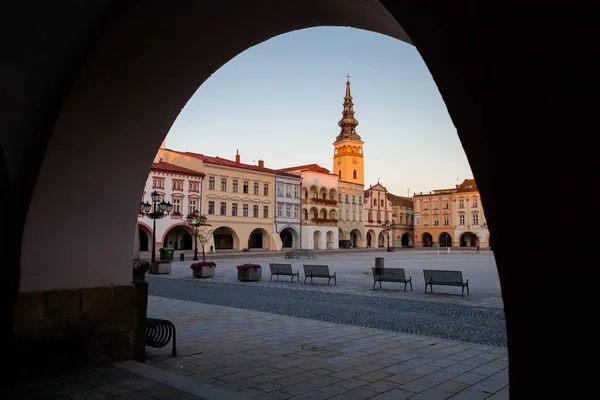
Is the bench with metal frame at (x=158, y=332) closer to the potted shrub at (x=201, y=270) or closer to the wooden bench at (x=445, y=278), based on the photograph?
the wooden bench at (x=445, y=278)

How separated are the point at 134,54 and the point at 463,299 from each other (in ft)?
37.1

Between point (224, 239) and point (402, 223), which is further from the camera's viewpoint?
point (402, 223)

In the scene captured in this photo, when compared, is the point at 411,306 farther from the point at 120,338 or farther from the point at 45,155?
the point at 45,155

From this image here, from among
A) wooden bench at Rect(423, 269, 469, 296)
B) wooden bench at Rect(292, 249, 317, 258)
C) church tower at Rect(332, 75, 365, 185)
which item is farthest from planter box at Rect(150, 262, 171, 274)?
church tower at Rect(332, 75, 365, 185)

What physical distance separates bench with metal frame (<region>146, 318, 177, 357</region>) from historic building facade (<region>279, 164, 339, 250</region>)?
5168 centimetres

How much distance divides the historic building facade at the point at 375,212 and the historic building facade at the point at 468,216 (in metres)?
11.3

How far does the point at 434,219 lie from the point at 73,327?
263 ft

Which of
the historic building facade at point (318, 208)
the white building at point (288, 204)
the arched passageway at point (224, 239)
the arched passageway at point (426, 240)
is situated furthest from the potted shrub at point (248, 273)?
the arched passageway at point (426, 240)

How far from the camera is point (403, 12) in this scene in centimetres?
184

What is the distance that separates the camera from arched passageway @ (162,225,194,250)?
45.8 metres

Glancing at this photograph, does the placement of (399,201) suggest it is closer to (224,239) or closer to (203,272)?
(224,239)

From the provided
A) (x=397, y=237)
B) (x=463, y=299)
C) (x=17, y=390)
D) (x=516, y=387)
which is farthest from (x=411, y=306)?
(x=397, y=237)

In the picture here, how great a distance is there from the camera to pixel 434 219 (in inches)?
3177

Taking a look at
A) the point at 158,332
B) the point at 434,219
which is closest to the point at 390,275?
the point at 158,332
